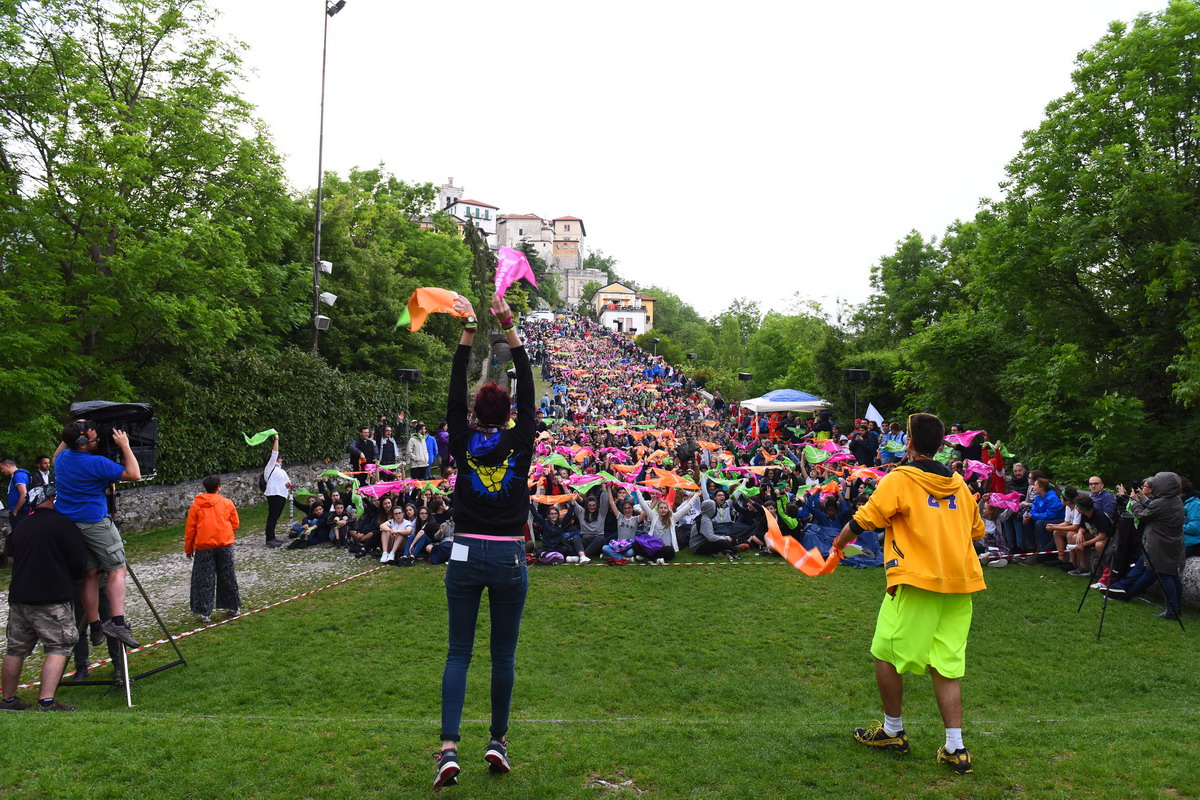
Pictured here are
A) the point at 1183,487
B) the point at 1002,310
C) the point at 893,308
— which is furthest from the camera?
the point at 893,308

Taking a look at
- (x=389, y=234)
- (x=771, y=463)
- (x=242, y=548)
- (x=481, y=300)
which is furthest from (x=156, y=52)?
(x=481, y=300)

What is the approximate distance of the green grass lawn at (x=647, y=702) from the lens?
3.79 meters

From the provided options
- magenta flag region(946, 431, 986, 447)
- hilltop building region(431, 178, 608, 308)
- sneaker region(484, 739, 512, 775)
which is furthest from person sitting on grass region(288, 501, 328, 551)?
hilltop building region(431, 178, 608, 308)

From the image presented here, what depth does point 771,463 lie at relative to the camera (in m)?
16.8

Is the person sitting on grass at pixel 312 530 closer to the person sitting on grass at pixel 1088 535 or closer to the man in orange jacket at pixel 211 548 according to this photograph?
the man in orange jacket at pixel 211 548

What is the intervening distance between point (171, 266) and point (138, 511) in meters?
4.91

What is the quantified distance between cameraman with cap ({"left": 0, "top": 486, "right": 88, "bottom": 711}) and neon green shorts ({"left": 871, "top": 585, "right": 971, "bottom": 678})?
18.0 feet

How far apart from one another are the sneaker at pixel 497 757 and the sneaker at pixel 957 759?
227 cm

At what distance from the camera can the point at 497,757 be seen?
12.1 ft

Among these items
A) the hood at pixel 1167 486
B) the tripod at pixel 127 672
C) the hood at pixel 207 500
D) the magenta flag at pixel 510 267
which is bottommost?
the tripod at pixel 127 672

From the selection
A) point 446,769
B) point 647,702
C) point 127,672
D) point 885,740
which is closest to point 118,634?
point 127,672

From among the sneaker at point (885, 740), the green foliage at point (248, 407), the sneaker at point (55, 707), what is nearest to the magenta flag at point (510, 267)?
the sneaker at point (885, 740)

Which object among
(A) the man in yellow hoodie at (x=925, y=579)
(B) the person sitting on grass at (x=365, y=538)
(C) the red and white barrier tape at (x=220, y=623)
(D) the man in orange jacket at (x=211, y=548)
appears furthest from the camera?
(B) the person sitting on grass at (x=365, y=538)

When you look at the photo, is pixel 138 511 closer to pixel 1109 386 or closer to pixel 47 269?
pixel 47 269
